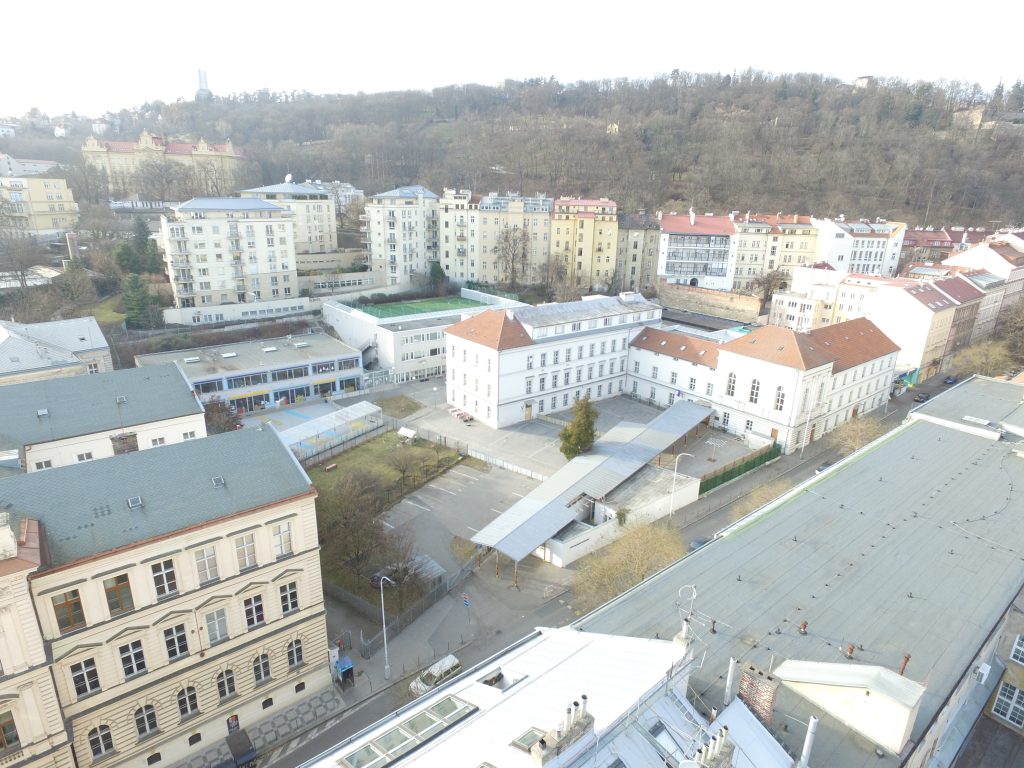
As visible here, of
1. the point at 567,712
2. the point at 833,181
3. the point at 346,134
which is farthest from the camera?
the point at 346,134

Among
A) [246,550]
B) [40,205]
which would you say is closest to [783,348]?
[246,550]

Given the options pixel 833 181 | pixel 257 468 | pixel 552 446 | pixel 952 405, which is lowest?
pixel 552 446

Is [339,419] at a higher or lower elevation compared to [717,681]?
lower

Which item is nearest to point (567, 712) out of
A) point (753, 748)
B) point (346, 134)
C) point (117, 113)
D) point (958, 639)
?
point (753, 748)

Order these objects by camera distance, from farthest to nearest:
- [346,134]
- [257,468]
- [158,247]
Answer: [346,134]
[158,247]
[257,468]

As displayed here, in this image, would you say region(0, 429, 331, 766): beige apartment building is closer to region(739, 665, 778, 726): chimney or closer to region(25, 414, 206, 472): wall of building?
region(25, 414, 206, 472): wall of building

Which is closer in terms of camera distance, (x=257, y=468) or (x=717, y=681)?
(x=717, y=681)

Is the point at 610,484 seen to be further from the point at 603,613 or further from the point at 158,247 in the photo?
the point at 158,247
